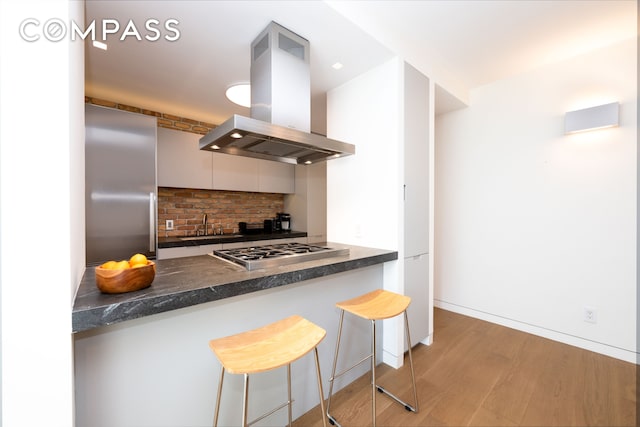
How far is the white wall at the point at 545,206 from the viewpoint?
2.11 m

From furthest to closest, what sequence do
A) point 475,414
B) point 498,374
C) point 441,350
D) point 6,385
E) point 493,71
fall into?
1. point 493,71
2. point 441,350
3. point 498,374
4. point 475,414
5. point 6,385

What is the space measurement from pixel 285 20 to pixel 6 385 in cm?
200

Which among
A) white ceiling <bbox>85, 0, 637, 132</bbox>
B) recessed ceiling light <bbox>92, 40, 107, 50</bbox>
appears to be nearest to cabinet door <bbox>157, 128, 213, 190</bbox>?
white ceiling <bbox>85, 0, 637, 132</bbox>

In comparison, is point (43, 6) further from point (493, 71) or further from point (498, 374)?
point (493, 71)

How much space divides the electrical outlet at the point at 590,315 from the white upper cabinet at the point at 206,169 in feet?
11.5

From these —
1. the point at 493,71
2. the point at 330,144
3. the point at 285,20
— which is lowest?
the point at 330,144

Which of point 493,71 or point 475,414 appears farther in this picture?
point 493,71

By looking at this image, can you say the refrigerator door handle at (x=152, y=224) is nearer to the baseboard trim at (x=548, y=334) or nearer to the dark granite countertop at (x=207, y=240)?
the dark granite countertop at (x=207, y=240)

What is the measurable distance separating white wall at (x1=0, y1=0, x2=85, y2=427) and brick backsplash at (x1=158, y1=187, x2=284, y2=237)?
2.63 m

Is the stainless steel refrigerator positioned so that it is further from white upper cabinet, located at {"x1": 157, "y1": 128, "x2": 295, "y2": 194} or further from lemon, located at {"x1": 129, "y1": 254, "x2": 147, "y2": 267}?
lemon, located at {"x1": 129, "y1": 254, "x2": 147, "y2": 267}

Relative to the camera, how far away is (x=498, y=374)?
1919mm

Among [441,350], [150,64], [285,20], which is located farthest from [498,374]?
[150,64]

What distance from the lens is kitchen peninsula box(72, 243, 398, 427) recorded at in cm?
93

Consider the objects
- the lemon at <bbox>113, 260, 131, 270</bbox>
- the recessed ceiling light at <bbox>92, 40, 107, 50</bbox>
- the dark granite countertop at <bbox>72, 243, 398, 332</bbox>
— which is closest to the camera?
the dark granite countertop at <bbox>72, 243, 398, 332</bbox>
